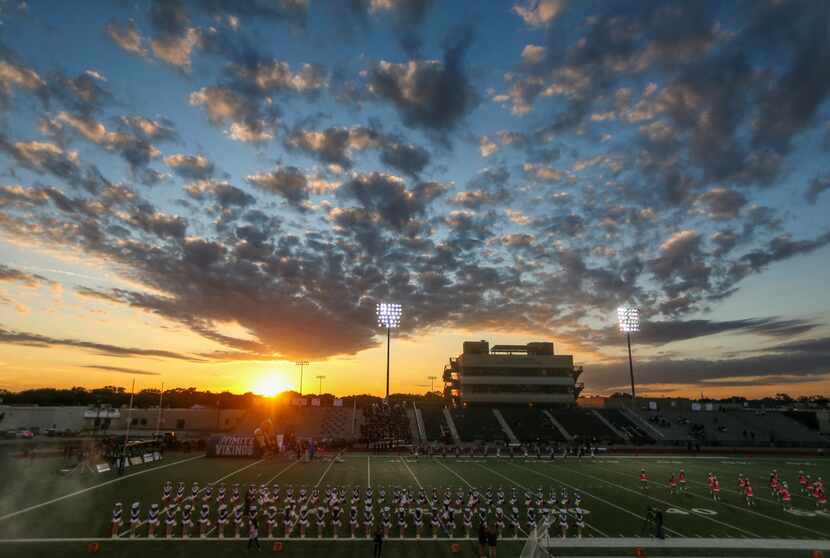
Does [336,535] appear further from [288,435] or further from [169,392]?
[169,392]

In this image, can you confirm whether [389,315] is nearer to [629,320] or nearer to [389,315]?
[389,315]

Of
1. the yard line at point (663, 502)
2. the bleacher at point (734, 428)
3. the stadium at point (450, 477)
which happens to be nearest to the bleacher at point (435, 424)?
the stadium at point (450, 477)

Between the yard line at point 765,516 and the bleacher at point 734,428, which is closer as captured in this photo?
the yard line at point 765,516

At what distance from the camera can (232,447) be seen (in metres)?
46.0

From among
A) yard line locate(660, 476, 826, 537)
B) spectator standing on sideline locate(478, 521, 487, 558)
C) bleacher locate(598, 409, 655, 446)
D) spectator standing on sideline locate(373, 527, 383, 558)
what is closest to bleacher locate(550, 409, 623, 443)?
bleacher locate(598, 409, 655, 446)

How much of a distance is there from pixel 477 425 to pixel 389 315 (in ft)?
62.7

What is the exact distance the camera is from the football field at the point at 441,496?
58.4 feet

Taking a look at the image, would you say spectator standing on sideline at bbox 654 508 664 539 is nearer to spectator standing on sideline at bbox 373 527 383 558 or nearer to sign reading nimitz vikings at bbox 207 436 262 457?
spectator standing on sideline at bbox 373 527 383 558

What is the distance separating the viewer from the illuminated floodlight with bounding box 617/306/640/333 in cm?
7521

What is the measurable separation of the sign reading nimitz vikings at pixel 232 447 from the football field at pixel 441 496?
1369mm

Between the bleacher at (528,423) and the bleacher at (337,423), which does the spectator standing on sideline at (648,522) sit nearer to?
the bleacher at (528,423)

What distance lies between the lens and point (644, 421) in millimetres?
69938

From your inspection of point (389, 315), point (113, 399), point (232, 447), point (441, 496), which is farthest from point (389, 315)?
point (113, 399)

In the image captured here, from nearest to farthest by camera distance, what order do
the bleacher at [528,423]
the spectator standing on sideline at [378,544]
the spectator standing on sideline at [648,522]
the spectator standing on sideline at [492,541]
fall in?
the spectator standing on sideline at [492,541] → the spectator standing on sideline at [378,544] → the spectator standing on sideline at [648,522] → the bleacher at [528,423]
